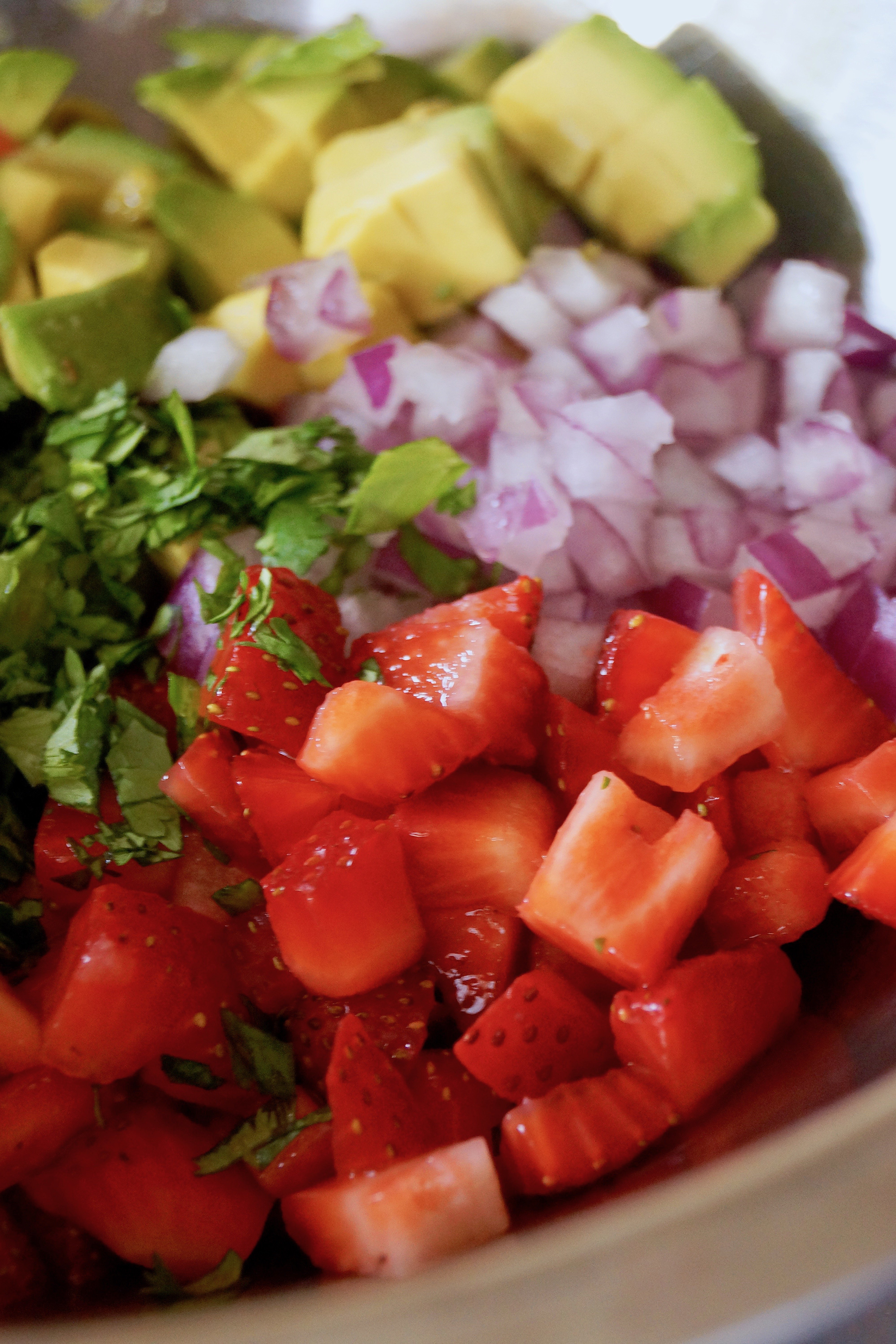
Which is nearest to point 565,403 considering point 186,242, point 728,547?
point 728,547

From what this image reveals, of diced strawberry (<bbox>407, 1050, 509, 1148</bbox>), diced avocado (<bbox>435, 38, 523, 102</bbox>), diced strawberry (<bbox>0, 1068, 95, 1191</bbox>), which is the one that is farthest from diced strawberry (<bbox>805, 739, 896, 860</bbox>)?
diced avocado (<bbox>435, 38, 523, 102</bbox>)

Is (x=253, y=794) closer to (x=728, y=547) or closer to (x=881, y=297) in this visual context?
(x=728, y=547)

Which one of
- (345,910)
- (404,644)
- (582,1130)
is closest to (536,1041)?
(582,1130)

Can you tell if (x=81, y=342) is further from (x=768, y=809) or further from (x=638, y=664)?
(x=768, y=809)

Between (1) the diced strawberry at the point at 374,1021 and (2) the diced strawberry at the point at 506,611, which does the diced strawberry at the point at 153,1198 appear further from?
(2) the diced strawberry at the point at 506,611

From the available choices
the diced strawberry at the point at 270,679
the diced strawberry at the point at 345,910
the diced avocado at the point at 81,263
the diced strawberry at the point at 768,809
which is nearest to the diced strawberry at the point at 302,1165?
the diced strawberry at the point at 345,910

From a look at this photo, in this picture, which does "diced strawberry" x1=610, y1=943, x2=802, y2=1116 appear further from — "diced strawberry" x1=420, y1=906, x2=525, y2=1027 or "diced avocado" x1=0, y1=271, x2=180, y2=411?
"diced avocado" x1=0, y1=271, x2=180, y2=411
